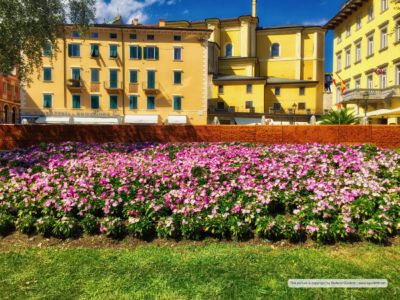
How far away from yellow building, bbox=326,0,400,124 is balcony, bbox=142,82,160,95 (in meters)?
23.7

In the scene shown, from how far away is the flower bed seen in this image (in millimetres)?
5320

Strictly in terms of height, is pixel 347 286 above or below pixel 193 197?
below

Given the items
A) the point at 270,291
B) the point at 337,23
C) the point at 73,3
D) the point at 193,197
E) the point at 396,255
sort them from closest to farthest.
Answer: the point at 270,291, the point at 396,255, the point at 193,197, the point at 73,3, the point at 337,23

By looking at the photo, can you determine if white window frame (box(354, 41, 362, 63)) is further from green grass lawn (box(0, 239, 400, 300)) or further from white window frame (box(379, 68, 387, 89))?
green grass lawn (box(0, 239, 400, 300))

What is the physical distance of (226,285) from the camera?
396 cm

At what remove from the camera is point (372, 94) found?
31.4 meters

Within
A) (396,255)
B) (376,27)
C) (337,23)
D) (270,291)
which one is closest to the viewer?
(270,291)

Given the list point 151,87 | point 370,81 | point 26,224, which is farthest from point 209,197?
point 151,87

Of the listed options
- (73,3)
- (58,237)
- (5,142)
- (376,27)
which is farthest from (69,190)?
(376,27)

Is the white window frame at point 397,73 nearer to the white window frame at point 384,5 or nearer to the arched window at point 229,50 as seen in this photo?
the white window frame at point 384,5

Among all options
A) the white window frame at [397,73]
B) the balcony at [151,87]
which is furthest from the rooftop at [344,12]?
the balcony at [151,87]

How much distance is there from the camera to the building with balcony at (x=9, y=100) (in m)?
51.5

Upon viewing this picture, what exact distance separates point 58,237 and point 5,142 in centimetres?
858

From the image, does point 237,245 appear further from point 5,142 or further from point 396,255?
point 5,142
